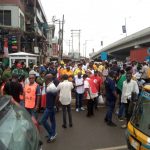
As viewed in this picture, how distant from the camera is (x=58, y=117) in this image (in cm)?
1313

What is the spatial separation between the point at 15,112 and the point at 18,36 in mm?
34446

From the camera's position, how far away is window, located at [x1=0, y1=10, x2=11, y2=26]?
37.5 m

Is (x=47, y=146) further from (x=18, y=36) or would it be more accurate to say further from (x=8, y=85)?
(x=18, y=36)

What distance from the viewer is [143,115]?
19.7 feet

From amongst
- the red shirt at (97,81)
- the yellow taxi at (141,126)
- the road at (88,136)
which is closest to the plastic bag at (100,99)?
the red shirt at (97,81)

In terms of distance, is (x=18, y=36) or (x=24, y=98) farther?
(x=18, y=36)

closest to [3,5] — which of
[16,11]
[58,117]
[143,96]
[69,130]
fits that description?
[16,11]

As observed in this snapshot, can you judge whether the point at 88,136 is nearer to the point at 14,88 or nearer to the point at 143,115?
the point at 14,88

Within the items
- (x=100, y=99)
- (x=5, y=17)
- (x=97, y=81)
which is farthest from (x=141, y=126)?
(x=5, y=17)

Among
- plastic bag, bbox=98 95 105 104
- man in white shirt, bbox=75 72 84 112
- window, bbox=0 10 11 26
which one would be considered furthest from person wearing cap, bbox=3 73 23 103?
window, bbox=0 10 11 26

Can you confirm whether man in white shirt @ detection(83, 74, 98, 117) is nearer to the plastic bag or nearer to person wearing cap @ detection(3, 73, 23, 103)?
the plastic bag

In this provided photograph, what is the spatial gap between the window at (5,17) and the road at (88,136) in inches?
1046

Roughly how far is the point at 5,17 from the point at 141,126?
110 ft

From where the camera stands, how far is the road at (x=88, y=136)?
29.3ft
